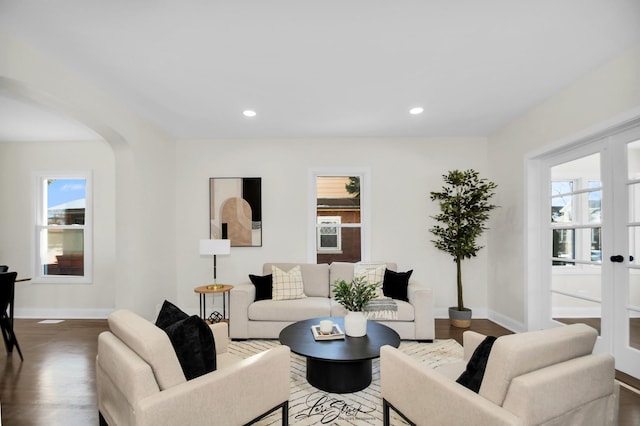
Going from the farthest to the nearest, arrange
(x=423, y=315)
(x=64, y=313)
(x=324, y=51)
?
(x=64, y=313) → (x=423, y=315) → (x=324, y=51)

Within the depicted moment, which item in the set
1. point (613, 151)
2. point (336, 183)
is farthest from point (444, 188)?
point (613, 151)

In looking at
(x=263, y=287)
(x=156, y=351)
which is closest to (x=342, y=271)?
(x=263, y=287)

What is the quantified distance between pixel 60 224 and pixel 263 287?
11.6 feet

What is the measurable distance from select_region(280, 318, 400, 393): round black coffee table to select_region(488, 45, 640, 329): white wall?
7.76 ft

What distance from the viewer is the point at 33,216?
4.87 meters

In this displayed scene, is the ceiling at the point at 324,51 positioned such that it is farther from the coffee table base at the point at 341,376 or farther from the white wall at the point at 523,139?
the coffee table base at the point at 341,376

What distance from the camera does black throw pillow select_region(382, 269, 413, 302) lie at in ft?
12.8

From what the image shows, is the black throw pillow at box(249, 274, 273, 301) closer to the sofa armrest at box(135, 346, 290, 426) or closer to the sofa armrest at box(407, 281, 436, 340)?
the sofa armrest at box(407, 281, 436, 340)

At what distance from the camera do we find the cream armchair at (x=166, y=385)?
1450 mm

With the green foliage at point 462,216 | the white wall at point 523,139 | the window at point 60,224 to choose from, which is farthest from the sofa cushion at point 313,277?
the window at point 60,224

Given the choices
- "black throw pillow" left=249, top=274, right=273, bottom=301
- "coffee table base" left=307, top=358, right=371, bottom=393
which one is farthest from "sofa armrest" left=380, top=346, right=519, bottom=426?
"black throw pillow" left=249, top=274, right=273, bottom=301

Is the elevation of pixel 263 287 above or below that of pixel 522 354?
below

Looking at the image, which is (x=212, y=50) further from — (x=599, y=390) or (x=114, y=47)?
(x=599, y=390)

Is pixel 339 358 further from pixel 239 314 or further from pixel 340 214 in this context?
pixel 340 214
